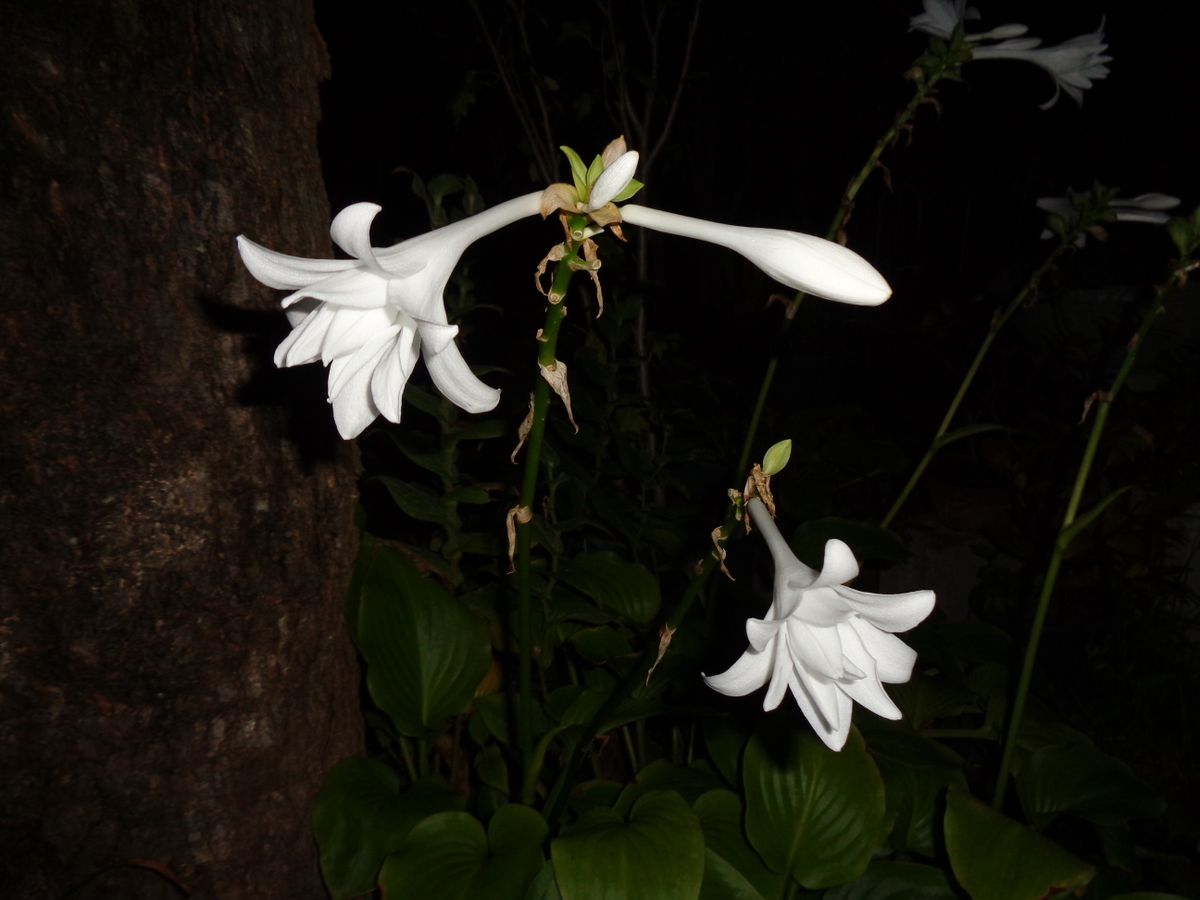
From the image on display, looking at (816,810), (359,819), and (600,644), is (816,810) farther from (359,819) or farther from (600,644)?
(359,819)

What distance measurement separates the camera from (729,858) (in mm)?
1277

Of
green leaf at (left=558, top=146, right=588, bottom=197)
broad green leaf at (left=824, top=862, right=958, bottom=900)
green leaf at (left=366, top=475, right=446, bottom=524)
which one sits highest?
green leaf at (left=558, top=146, right=588, bottom=197)

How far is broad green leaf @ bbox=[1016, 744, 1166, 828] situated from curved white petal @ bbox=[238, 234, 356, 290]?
57.7 inches

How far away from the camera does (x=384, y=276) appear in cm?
70

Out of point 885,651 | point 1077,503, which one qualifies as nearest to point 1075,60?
point 1077,503

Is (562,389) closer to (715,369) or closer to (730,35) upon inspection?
(715,369)

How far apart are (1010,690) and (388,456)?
5.70 ft

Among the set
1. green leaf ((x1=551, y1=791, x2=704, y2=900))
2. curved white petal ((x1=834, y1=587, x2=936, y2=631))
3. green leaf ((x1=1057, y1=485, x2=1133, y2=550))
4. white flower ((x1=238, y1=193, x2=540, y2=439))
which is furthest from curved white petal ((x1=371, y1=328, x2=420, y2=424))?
green leaf ((x1=1057, y1=485, x2=1133, y2=550))

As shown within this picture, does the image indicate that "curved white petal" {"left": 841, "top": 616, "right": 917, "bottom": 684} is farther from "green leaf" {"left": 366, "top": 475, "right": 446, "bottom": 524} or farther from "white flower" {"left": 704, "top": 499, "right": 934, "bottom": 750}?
"green leaf" {"left": 366, "top": 475, "right": 446, "bottom": 524}

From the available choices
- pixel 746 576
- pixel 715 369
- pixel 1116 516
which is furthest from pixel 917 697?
pixel 715 369

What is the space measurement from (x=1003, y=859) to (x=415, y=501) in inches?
44.1

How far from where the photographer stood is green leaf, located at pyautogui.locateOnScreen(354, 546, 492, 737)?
4.31 feet

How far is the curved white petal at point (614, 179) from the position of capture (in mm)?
631

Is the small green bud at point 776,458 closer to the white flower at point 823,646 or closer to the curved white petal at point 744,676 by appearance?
the white flower at point 823,646
